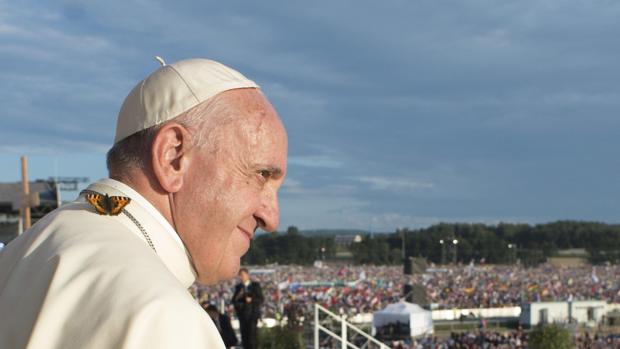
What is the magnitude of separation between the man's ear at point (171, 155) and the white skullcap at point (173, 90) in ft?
0.10

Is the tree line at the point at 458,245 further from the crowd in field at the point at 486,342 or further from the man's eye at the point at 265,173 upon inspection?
the man's eye at the point at 265,173

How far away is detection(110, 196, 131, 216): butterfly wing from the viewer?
2.82 ft

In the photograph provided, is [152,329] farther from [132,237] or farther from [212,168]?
[212,168]

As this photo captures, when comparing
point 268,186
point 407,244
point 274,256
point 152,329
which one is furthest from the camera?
point 407,244

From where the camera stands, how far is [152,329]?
2.08ft

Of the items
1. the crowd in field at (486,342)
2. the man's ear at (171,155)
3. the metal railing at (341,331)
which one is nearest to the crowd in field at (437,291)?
the crowd in field at (486,342)

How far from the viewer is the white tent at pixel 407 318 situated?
23859 mm

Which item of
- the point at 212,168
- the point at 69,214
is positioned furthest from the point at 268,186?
the point at 69,214

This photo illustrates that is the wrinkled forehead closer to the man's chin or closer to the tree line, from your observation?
the man's chin

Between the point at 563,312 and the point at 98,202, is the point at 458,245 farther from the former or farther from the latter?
the point at 98,202

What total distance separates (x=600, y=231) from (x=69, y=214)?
122 metres

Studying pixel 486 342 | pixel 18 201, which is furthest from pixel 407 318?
pixel 18 201

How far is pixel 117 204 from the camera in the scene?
0.87 metres

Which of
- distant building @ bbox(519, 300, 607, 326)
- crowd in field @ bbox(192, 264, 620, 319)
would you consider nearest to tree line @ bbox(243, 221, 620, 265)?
crowd in field @ bbox(192, 264, 620, 319)
